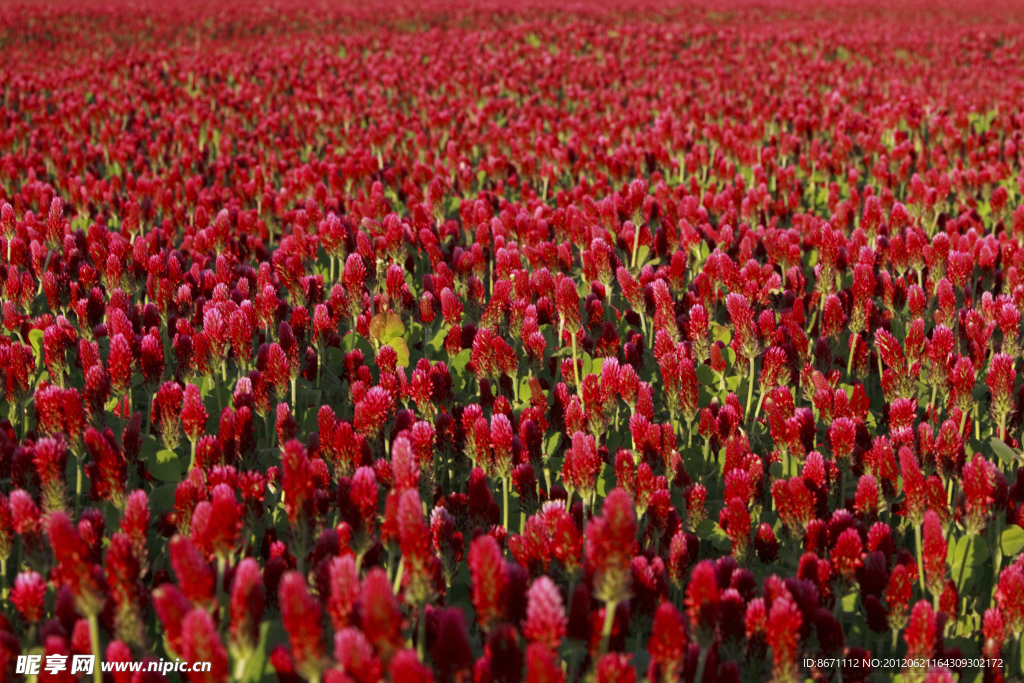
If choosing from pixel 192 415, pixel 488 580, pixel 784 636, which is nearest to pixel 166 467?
pixel 192 415

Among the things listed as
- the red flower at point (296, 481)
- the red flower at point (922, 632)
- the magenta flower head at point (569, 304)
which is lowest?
the red flower at point (922, 632)

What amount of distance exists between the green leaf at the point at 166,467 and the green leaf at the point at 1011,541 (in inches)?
103

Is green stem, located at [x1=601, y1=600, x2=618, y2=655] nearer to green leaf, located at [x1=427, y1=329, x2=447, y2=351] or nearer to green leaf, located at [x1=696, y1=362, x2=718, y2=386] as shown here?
green leaf, located at [x1=696, y1=362, x2=718, y2=386]

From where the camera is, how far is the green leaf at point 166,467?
113 inches

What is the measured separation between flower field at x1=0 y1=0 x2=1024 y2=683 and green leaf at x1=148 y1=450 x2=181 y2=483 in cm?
1

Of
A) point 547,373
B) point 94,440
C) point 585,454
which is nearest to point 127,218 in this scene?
point 547,373

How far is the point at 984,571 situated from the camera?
2.65m

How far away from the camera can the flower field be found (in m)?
1.84

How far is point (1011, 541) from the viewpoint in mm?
2549

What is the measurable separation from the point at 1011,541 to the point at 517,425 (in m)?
1.58

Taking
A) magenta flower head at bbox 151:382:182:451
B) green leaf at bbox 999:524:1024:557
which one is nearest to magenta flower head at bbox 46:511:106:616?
magenta flower head at bbox 151:382:182:451

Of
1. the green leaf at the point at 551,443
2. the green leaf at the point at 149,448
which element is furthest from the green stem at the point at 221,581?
the green leaf at the point at 551,443

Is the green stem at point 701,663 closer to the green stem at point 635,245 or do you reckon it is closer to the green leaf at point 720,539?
the green leaf at point 720,539

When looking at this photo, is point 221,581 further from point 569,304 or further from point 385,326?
point 385,326
